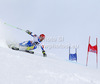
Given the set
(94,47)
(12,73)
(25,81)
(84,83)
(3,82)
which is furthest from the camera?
(94,47)

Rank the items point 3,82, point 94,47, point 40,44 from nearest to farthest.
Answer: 1. point 3,82
2. point 40,44
3. point 94,47

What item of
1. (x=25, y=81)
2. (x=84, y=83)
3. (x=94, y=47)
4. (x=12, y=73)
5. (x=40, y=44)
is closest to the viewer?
(x=25, y=81)

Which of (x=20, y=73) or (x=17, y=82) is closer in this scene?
(x=17, y=82)

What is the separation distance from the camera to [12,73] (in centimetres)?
295

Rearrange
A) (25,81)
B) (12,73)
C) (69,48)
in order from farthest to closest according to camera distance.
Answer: (69,48) < (12,73) < (25,81)

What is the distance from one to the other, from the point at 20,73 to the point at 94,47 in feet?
26.8

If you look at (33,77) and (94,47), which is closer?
(33,77)

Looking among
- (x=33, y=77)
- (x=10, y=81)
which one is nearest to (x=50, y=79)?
(x=33, y=77)

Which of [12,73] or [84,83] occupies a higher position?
[12,73]

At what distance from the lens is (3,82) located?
2504 millimetres

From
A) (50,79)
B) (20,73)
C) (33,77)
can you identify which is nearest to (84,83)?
(50,79)

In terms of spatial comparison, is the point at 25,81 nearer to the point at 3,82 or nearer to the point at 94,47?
the point at 3,82

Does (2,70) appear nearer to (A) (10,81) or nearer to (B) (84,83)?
(A) (10,81)

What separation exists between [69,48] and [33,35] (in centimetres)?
616
